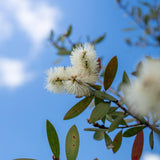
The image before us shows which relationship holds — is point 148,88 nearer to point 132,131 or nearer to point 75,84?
point 75,84

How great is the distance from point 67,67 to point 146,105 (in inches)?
17.5

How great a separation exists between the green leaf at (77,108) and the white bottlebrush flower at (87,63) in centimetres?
10

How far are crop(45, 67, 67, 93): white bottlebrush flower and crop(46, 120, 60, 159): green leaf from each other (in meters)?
0.16

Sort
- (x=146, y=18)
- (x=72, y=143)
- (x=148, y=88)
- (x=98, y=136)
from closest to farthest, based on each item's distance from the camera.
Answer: (x=148, y=88) → (x=72, y=143) → (x=98, y=136) → (x=146, y=18)

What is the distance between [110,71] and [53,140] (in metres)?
0.38

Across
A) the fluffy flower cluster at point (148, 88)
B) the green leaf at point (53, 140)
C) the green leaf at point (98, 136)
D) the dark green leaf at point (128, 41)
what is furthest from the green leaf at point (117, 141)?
the dark green leaf at point (128, 41)

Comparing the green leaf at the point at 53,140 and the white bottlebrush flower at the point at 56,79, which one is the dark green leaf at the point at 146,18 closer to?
the white bottlebrush flower at the point at 56,79

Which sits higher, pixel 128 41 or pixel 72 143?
pixel 128 41

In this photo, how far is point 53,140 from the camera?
0.98m

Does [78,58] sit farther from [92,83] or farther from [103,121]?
[103,121]

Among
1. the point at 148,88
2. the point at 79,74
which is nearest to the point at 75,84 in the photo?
the point at 79,74

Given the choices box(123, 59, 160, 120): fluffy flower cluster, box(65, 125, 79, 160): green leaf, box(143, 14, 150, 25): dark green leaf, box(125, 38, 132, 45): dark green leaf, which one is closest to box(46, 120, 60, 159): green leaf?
box(65, 125, 79, 160): green leaf

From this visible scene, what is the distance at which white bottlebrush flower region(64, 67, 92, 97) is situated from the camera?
3.00 feet

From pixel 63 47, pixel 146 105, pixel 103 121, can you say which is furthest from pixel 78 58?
pixel 63 47
